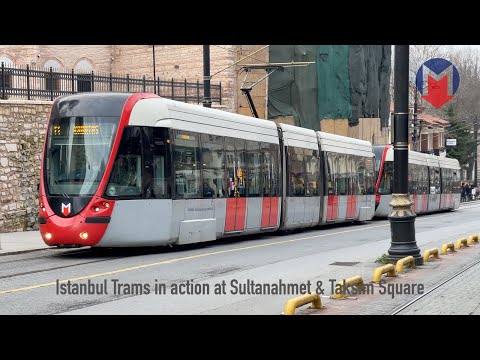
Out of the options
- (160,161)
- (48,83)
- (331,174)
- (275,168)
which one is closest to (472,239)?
(275,168)

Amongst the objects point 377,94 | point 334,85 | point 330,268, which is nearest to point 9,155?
point 330,268

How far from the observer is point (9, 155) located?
25359mm

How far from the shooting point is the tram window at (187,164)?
61.0 feet

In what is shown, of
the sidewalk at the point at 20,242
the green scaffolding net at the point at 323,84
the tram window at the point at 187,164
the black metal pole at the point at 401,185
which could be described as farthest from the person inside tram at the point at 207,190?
the green scaffolding net at the point at 323,84

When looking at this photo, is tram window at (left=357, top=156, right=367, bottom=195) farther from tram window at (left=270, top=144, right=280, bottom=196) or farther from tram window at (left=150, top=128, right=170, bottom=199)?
tram window at (left=150, top=128, right=170, bottom=199)

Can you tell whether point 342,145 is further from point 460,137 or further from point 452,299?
point 460,137

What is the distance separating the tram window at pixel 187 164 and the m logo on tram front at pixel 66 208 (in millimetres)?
2548

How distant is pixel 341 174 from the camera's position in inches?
1218

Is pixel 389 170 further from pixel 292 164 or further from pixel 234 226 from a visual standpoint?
pixel 234 226

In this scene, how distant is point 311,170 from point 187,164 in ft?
30.8

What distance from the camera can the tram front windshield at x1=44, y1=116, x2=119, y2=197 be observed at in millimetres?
17078

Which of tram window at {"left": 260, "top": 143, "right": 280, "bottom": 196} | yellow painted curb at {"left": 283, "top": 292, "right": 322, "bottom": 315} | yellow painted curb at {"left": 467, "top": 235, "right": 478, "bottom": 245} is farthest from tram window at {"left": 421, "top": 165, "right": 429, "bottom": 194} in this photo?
yellow painted curb at {"left": 283, "top": 292, "right": 322, "bottom": 315}

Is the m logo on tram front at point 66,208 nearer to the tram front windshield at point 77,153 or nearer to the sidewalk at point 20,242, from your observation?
the tram front windshield at point 77,153

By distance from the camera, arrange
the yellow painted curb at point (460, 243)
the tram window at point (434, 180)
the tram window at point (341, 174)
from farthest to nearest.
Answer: the tram window at point (434, 180), the tram window at point (341, 174), the yellow painted curb at point (460, 243)
